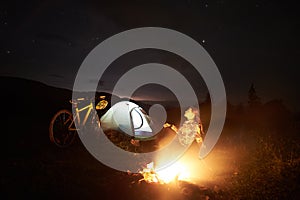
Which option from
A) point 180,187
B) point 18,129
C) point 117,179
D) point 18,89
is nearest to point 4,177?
point 117,179

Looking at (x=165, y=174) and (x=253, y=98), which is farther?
(x=253, y=98)

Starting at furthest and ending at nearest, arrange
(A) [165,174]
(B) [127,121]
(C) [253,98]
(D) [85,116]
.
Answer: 1. (C) [253,98]
2. (B) [127,121]
3. (D) [85,116]
4. (A) [165,174]

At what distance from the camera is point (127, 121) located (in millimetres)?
10742

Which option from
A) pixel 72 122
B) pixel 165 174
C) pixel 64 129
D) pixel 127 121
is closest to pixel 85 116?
pixel 72 122

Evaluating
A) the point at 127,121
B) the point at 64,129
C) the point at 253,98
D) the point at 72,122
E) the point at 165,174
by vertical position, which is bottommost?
the point at 165,174

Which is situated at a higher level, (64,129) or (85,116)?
(85,116)

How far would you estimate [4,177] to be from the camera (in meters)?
5.85

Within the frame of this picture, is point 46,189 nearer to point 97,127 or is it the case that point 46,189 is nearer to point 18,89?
point 97,127

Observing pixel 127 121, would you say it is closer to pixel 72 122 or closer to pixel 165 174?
pixel 72 122

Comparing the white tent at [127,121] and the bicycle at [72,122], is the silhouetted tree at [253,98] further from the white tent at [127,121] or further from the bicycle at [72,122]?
the bicycle at [72,122]

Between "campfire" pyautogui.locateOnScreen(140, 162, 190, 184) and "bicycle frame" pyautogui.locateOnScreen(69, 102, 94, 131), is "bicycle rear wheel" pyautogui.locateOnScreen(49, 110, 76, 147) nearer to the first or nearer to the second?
"bicycle frame" pyautogui.locateOnScreen(69, 102, 94, 131)

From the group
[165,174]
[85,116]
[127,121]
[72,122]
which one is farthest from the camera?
[127,121]

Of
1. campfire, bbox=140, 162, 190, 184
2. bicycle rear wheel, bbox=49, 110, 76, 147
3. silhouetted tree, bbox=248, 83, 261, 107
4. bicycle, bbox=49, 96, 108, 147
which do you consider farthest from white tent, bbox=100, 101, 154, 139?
silhouetted tree, bbox=248, 83, 261, 107

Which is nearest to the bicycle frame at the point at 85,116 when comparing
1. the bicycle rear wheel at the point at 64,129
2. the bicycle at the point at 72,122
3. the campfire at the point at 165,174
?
the bicycle at the point at 72,122
